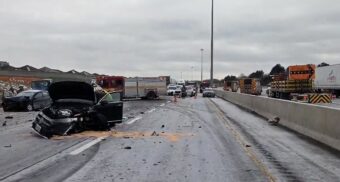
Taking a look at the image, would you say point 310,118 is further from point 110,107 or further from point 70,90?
point 70,90

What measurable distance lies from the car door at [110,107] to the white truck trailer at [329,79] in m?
44.2

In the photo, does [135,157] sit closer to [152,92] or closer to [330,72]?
[152,92]

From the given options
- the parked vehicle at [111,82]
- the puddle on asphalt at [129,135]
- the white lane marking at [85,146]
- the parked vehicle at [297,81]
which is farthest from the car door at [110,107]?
the parked vehicle at [111,82]

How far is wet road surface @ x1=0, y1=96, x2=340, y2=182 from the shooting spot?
10.1 m

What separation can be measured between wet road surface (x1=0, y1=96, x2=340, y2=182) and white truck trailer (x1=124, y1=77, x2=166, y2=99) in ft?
132

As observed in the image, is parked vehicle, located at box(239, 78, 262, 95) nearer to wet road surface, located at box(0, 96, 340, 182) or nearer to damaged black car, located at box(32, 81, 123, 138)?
damaged black car, located at box(32, 81, 123, 138)

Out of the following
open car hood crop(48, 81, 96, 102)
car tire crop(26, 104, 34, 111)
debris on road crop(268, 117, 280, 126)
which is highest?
open car hood crop(48, 81, 96, 102)

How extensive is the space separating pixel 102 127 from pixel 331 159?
880 centimetres

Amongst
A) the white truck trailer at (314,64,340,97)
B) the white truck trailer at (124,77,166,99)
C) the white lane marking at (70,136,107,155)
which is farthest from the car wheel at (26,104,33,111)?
the white truck trailer at (314,64,340,97)

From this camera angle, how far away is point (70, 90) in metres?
18.6

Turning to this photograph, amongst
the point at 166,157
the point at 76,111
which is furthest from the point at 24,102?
the point at 166,157

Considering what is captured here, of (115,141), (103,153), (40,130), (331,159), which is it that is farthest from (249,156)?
(40,130)

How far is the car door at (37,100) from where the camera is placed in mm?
36862

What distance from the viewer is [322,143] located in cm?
1574
